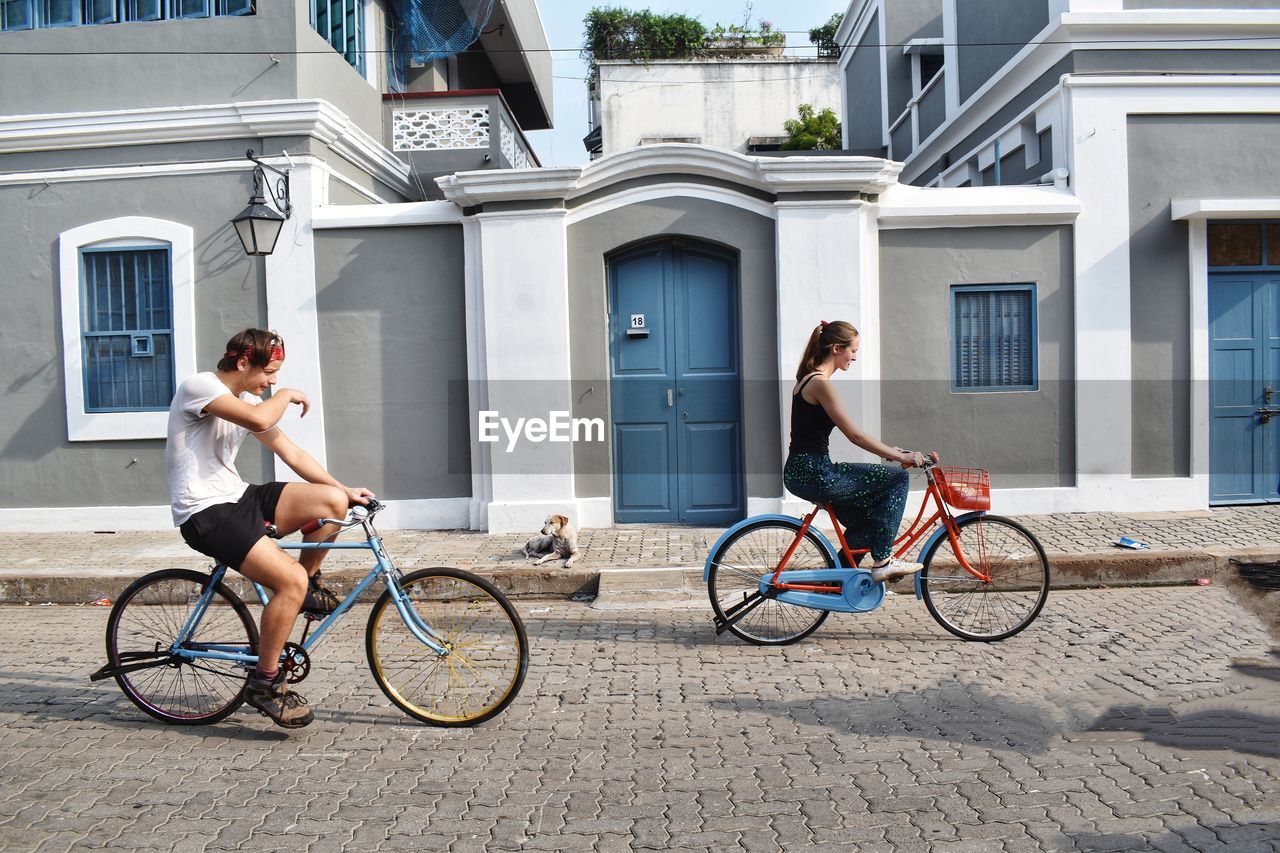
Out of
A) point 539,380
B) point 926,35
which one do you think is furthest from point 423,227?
point 926,35

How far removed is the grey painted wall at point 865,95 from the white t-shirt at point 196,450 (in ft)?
50.7

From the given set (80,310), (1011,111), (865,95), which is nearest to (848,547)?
(1011,111)

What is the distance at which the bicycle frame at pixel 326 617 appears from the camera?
433 centimetres

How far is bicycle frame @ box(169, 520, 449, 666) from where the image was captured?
4.33 meters

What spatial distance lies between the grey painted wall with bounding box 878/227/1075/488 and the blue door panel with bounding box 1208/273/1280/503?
144 centimetres

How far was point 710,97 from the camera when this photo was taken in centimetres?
2692

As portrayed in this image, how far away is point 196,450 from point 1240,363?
9418 millimetres

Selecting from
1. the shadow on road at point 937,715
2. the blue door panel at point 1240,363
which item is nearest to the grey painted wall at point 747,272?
the blue door panel at point 1240,363

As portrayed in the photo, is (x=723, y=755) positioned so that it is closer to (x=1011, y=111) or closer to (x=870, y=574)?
(x=870, y=574)

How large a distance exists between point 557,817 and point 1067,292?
25.8 feet

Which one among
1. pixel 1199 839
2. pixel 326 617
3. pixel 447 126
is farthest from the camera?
pixel 447 126

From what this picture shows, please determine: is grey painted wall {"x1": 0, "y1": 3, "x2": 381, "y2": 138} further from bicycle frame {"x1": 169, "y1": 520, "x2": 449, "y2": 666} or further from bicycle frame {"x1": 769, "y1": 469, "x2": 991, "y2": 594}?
bicycle frame {"x1": 769, "y1": 469, "x2": 991, "y2": 594}

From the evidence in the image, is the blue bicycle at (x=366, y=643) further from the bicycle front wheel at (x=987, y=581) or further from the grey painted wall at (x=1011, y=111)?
the grey painted wall at (x=1011, y=111)

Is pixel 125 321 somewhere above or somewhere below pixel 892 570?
above
